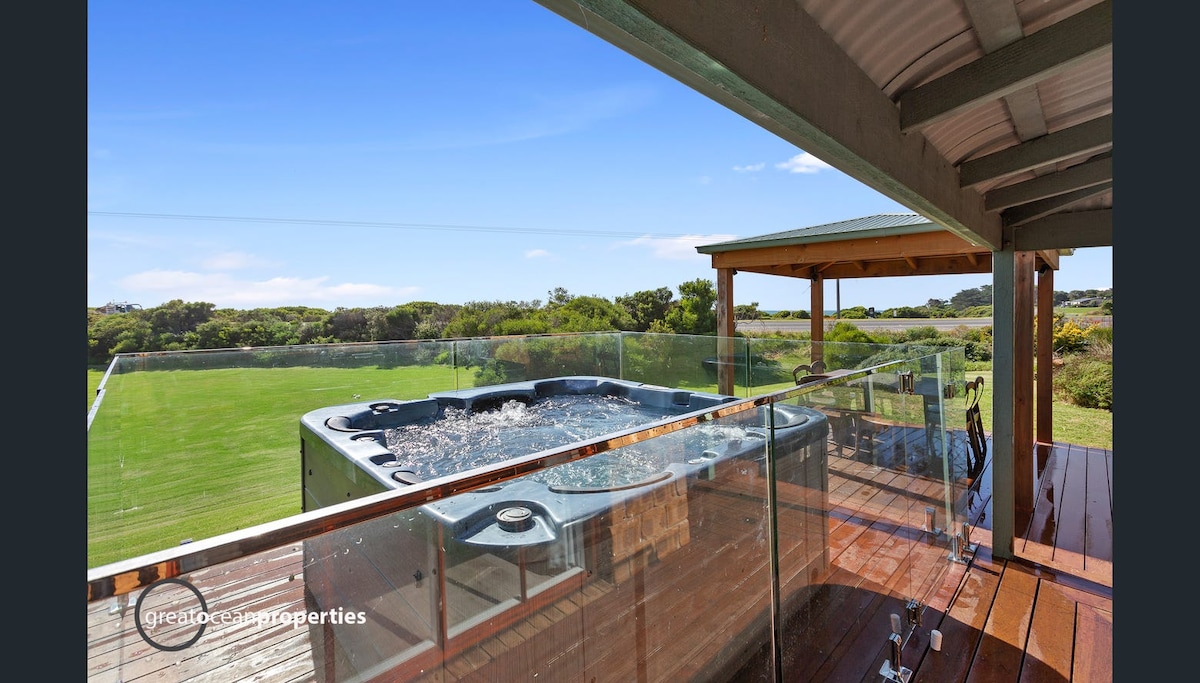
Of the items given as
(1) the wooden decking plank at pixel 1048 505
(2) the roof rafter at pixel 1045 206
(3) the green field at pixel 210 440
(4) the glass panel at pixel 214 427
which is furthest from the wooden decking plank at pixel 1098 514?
(4) the glass panel at pixel 214 427

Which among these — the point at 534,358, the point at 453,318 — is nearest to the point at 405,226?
the point at 453,318

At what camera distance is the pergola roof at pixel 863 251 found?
5.00 meters

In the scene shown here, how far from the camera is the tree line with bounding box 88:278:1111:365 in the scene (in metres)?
12.5

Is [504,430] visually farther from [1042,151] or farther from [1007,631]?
[1042,151]

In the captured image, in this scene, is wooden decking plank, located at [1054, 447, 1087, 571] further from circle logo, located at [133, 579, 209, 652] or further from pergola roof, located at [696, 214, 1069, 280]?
circle logo, located at [133, 579, 209, 652]

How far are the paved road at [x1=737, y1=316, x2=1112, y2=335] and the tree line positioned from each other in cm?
55

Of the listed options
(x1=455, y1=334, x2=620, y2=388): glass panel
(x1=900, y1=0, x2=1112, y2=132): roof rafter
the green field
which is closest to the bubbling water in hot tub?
(x1=455, y1=334, x2=620, y2=388): glass panel

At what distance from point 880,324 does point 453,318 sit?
11.1m

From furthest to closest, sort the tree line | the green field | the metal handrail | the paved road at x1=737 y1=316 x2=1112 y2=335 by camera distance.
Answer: the tree line < the paved road at x1=737 y1=316 x2=1112 y2=335 < the green field < the metal handrail

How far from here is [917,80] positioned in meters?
1.69

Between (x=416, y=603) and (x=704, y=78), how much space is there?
1120 millimetres
